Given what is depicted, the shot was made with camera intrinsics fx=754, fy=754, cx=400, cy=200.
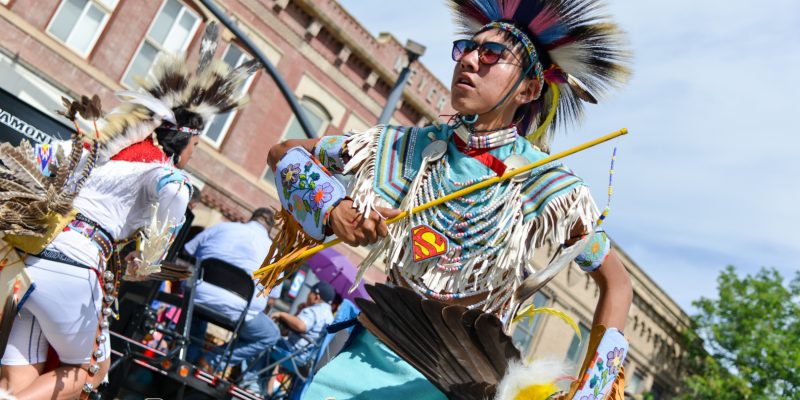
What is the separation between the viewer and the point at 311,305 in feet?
27.2

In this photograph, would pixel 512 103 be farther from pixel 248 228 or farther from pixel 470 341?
pixel 248 228

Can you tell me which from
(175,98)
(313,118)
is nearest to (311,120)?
(313,118)

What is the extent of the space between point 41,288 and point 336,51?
14.9 metres

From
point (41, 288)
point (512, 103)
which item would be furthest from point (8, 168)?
point (512, 103)

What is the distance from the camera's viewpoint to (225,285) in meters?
5.85

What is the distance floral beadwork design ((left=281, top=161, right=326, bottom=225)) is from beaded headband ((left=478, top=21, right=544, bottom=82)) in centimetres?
83

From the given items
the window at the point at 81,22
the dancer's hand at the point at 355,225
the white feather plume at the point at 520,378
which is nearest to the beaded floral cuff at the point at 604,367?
the white feather plume at the point at 520,378

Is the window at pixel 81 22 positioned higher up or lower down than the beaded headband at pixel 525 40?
higher up

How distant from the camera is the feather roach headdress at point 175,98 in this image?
3.75 m

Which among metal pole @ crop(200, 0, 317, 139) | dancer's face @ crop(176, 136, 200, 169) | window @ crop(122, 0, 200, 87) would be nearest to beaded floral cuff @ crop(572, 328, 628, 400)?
dancer's face @ crop(176, 136, 200, 169)

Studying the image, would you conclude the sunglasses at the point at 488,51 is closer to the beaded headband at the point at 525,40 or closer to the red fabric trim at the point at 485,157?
the beaded headband at the point at 525,40

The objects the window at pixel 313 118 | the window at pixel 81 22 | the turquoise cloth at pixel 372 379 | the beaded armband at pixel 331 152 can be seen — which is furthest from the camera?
the window at pixel 313 118

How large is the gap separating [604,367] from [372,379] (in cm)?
68

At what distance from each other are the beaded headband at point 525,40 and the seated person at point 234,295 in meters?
3.78
